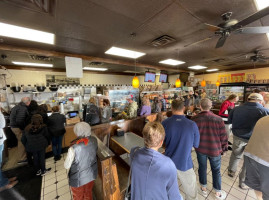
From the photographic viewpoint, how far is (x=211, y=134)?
2006 mm

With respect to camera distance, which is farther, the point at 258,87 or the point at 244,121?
the point at 258,87

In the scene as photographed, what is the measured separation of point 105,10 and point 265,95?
4.38m

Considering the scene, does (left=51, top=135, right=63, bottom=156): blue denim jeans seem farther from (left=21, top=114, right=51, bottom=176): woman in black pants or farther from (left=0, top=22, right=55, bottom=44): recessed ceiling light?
(left=0, top=22, right=55, bottom=44): recessed ceiling light

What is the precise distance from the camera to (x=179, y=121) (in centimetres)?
175

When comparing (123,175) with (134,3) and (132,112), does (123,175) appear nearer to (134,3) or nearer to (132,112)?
(132,112)

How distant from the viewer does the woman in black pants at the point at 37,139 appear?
2516 millimetres

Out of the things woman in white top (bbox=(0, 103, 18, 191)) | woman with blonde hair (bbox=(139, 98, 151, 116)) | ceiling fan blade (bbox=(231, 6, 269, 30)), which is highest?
ceiling fan blade (bbox=(231, 6, 269, 30))

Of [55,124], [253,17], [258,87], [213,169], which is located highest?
[253,17]

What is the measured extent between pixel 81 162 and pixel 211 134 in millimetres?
2204

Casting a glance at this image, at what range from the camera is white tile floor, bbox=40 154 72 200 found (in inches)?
90.7

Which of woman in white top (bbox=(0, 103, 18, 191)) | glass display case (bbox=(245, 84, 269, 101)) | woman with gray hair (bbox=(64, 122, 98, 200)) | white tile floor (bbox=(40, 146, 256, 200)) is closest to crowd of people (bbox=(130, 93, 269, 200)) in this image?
white tile floor (bbox=(40, 146, 256, 200))

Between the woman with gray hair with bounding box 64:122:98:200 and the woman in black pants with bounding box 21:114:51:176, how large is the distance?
1.44 metres

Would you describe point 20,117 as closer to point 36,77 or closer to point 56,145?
point 56,145

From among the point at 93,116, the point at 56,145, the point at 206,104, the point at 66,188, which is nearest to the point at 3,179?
the point at 56,145
